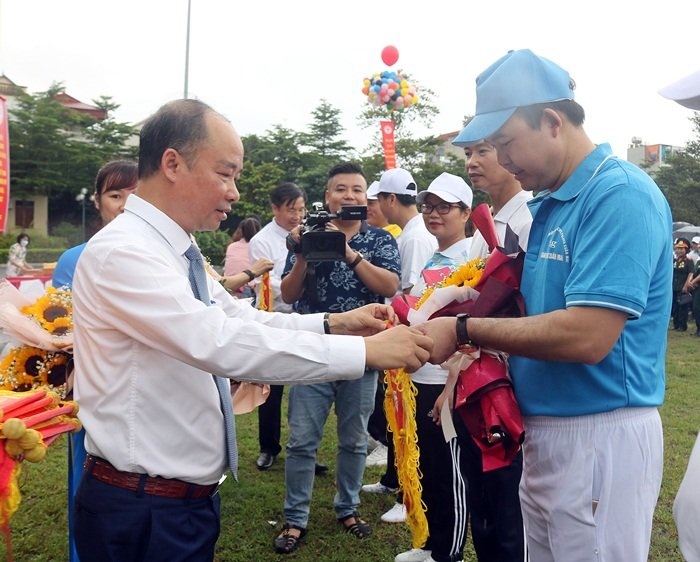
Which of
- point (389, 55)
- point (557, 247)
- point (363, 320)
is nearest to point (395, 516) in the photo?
point (363, 320)

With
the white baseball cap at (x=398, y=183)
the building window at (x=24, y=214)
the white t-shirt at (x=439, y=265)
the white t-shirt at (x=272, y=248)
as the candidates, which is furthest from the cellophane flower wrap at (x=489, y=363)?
the building window at (x=24, y=214)

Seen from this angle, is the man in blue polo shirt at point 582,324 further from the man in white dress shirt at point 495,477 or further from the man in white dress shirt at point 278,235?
the man in white dress shirt at point 278,235

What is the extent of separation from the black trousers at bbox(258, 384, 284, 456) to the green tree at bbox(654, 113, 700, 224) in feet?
114

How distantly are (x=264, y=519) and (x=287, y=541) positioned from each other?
50 centimetres

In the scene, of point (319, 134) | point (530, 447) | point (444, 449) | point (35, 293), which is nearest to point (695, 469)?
point (530, 447)

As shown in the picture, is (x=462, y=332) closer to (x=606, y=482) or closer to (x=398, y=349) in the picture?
(x=398, y=349)

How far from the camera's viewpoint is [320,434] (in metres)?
4.05

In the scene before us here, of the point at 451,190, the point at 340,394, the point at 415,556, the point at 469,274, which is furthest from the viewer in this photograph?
the point at 340,394

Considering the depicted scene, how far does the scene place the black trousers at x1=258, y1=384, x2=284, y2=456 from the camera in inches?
215

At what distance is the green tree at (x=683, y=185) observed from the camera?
115 ft

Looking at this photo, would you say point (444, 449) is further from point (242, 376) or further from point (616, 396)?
point (242, 376)

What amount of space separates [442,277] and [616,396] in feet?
3.64

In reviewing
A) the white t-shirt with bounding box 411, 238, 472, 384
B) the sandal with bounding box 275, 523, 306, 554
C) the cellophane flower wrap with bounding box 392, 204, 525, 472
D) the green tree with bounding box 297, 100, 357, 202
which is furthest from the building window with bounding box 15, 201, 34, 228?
the cellophane flower wrap with bounding box 392, 204, 525, 472

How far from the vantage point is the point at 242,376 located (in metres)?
1.93
